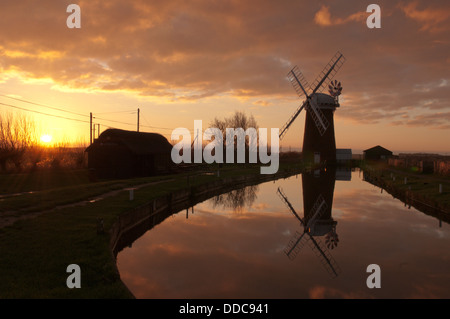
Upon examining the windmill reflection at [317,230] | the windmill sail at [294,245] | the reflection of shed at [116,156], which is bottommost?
the windmill sail at [294,245]

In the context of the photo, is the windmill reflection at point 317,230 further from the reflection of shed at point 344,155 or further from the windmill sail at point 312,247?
the reflection of shed at point 344,155

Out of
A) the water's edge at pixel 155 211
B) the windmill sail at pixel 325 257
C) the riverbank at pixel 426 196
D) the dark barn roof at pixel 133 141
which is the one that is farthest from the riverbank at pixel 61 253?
the dark barn roof at pixel 133 141

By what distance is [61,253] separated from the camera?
10055mm

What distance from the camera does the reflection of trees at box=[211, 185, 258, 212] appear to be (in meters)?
26.3

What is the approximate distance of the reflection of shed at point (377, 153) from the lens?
80.6 meters

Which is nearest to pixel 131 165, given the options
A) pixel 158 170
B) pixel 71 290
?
pixel 158 170

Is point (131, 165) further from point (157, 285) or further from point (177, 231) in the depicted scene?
point (157, 285)

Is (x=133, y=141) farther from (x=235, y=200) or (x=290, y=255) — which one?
(x=290, y=255)

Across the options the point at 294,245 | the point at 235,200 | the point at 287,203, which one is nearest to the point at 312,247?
the point at 294,245

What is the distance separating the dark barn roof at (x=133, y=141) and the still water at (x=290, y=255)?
53.3 feet

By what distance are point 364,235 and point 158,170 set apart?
2927cm

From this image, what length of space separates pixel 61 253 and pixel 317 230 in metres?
12.1
